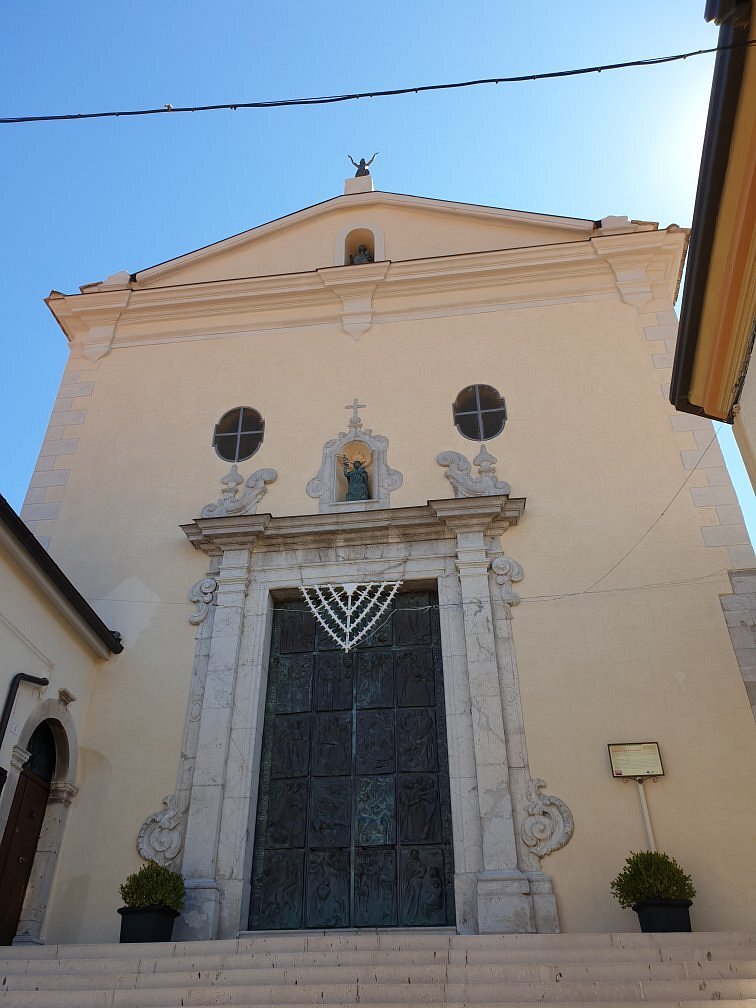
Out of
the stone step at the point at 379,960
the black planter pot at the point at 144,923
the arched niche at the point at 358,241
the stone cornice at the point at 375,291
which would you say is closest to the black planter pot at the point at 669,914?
the stone step at the point at 379,960

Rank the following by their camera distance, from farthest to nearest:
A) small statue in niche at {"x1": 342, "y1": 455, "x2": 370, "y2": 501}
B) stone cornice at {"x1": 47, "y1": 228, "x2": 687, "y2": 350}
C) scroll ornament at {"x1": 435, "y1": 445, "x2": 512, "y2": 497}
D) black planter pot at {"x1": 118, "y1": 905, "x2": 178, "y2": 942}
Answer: stone cornice at {"x1": 47, "y1": 228, "x2": 687, "y2": 350}
small statue in niche at {"x1": 342, "y1": 455, "x2": 370, "y2": 501}
scroll ornament at {"x1": 435, "y1": 445, "x2": 512, "y2": 497}
black planter pot at {"x1": 118, "y1": 905, "x2": 178, "y2": 942}

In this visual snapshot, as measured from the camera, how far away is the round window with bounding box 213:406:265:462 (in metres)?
10.1

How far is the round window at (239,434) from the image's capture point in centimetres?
1015

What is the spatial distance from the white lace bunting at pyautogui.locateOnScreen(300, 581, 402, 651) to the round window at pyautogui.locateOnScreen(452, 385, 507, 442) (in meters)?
2.15

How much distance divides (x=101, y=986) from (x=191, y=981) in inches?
23.5

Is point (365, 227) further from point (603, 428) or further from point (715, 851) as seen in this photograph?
point (715, 851)

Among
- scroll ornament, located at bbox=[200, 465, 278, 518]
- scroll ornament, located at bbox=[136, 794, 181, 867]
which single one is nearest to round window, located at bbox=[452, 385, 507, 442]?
scroll ornament, located at bbox=[200, 465, 278, 518]

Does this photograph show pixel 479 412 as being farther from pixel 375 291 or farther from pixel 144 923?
pixel 144 923

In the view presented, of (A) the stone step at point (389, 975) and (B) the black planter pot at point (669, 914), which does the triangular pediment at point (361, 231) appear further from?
(A) the stone step at point (389, 975)

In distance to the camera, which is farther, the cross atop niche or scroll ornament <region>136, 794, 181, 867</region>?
the cross atop niche

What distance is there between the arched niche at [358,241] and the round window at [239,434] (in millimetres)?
2791

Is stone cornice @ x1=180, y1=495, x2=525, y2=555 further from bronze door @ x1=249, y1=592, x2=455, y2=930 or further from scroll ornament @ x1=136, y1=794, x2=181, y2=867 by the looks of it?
scroll ornament @ x1=136, y1=794, x2=181, y2=867

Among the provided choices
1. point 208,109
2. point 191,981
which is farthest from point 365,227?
point 191,981

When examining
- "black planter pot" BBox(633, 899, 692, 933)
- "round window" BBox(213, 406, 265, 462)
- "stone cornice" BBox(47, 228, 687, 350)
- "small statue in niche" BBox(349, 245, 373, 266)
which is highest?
"small statue in niche" BBox(349, 245, 373, 266)
